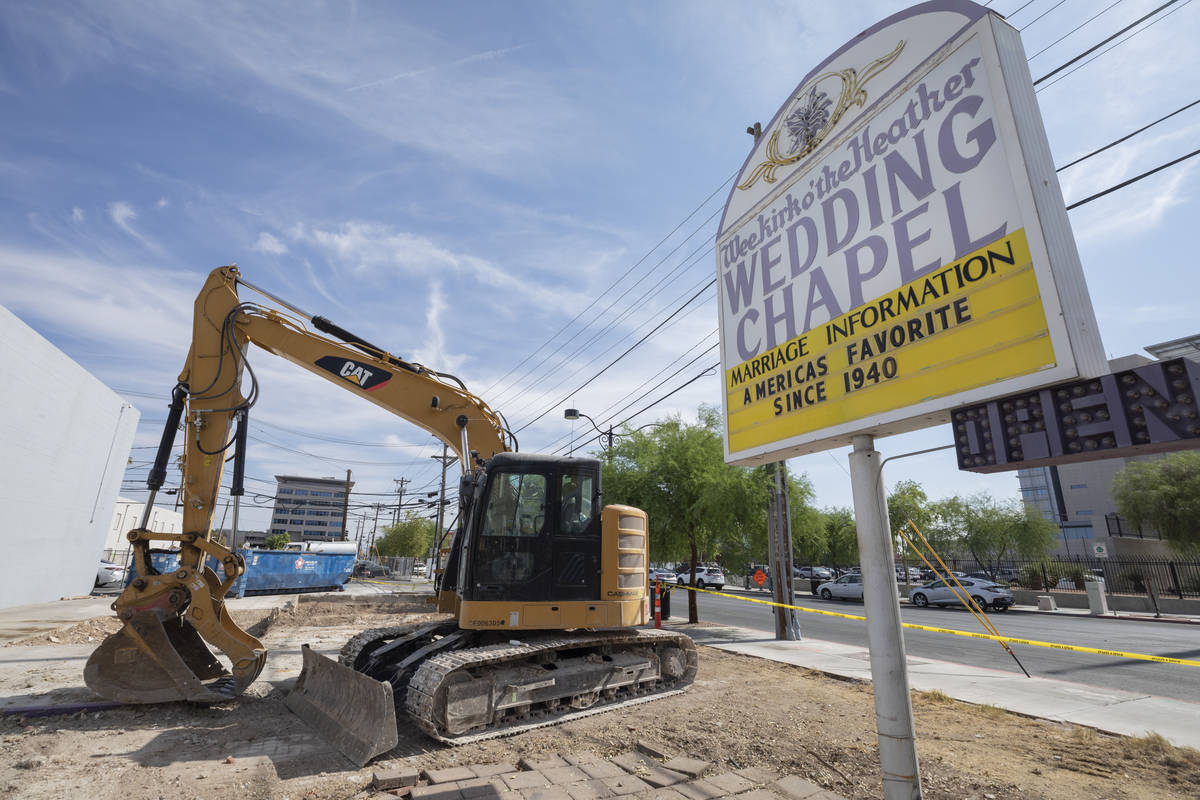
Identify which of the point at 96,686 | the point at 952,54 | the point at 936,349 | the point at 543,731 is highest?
the point at 952,54

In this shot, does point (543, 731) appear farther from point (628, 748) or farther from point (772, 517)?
point (772, 517)

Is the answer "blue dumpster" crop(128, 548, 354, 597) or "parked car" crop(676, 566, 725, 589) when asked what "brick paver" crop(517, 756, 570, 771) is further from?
"parked car" crop(676, 566, 725, 589)

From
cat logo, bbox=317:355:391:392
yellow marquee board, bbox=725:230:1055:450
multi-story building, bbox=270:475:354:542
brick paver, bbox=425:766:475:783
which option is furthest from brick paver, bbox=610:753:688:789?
multi-story building, bbox=270:475:354:542

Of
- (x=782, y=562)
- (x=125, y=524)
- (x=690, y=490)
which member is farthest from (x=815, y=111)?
(x=125, y=524)

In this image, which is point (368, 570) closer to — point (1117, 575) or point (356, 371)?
point (356, 371)

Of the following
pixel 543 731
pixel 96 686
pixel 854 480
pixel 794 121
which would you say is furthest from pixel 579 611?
pixel 794 121

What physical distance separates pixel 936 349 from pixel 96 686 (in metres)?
8.49

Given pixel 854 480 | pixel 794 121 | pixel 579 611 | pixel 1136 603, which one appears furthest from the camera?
pixel 1136 603

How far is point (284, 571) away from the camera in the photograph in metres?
26.0

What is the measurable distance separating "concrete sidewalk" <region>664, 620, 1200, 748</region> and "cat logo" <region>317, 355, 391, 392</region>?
28.1ft

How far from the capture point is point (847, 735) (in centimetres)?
625

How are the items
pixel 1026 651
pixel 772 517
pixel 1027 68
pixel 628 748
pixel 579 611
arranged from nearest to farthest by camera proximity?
pixel 1027 68 < pixel 628 748 < pixel 579 611 < pixel 1026 651 < pixel 772 517

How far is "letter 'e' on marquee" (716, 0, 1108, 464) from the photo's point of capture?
9.25 feet

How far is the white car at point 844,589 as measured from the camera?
2914cm
